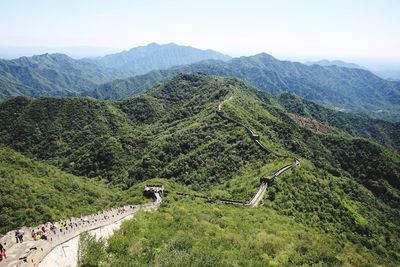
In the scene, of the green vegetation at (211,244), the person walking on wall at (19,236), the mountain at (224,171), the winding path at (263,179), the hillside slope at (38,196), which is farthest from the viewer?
the winding path at (263,179)

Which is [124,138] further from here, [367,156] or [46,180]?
Answer: [367,156]

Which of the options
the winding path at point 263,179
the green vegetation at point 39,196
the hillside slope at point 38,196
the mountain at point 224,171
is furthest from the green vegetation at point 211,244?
the hillside slope at point 38,196

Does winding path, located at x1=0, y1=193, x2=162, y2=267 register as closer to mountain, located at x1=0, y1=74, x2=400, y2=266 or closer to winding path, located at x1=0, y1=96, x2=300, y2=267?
winding path, located at x1=0, y1=96, x2=300, y2=267

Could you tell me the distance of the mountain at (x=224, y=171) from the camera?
31500mm

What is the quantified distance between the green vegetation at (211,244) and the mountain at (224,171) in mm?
136

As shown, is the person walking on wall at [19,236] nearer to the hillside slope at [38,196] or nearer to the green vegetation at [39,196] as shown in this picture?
the green vegetation at [39,196]

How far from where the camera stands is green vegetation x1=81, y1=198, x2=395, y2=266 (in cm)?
2414

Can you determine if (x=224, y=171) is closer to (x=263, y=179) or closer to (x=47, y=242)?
(x=263, y=179)

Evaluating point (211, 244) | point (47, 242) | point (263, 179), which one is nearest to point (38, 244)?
point (47, 242)

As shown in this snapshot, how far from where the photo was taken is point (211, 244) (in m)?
29.3

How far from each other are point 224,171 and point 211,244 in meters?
40.8

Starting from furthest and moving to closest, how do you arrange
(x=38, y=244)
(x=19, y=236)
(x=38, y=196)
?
1. (x=38, y=196)
2. (x=19, y=236)
3. (x=38, y=244)

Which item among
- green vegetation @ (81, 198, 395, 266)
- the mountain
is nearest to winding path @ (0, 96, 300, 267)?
green vegetation @ (81, 198, 395, 266)

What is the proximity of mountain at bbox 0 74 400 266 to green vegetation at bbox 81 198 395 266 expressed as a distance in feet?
0.45
